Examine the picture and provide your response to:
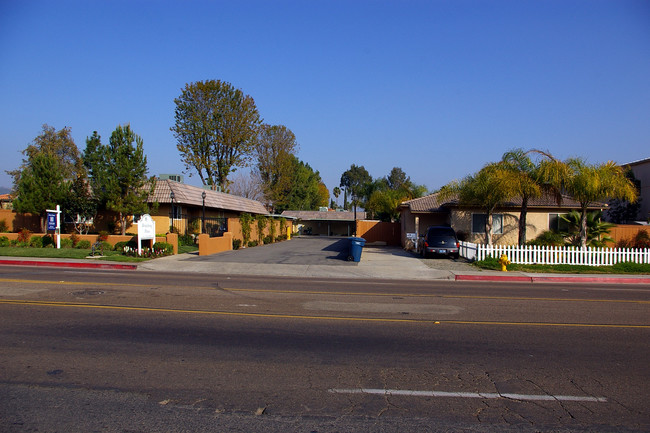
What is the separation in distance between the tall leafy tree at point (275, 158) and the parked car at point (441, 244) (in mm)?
41091

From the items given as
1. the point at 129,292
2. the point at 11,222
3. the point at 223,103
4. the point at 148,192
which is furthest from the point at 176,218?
the point at 129,292

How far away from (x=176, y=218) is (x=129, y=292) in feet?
69.5

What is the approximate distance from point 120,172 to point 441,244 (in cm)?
1903

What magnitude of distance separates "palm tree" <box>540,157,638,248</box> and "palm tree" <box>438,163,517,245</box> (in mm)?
2139

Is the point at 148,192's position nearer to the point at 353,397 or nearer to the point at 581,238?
the point at 581,238

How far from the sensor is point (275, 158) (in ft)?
220

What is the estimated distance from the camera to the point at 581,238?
2352cm

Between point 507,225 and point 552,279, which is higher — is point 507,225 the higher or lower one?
the higher one

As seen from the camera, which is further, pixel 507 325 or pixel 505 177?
pixel 505 177

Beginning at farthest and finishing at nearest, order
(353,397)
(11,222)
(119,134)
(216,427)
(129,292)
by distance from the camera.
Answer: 1. (11,222)
2. (119,134)
3. (129,292)
4. (353,397)
5. (216,427)

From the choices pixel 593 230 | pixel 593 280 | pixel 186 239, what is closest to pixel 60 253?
pixel 186 239

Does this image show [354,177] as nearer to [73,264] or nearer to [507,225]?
[507,225]

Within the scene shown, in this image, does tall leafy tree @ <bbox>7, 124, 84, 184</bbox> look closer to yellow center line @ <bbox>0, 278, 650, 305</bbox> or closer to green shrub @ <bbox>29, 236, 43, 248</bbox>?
green shrub @ <bbox>29, 236, 43, 248</bbox>

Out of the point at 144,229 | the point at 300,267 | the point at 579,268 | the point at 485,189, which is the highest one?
the point at 485,189
